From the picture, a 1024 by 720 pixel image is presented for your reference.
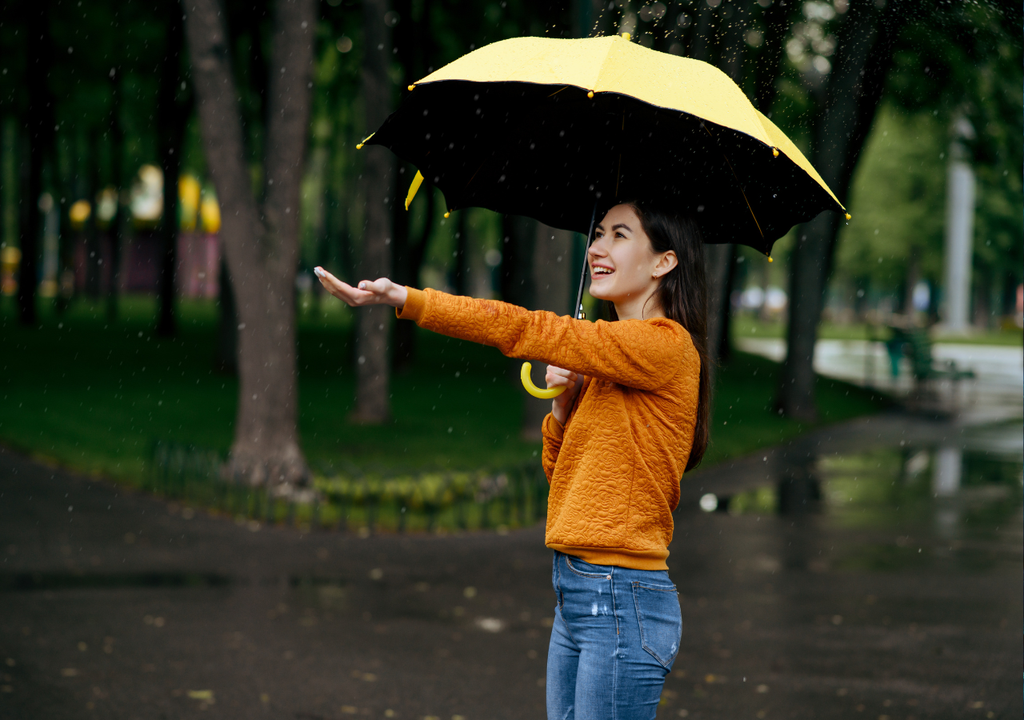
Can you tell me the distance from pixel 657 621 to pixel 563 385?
62 cm

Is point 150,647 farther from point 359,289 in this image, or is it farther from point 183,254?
point 183,254

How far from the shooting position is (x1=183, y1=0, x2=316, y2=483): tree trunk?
9.82 metres

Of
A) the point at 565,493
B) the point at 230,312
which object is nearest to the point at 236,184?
the point at 565,493

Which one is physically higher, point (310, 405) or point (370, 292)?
point (370, 292)

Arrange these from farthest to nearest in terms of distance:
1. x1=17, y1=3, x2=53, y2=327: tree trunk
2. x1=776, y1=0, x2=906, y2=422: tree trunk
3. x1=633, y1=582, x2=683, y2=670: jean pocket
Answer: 1. x1=17, y1=3, x2=53, y2=327: tree trunk
2. x1=776, y1=0, x2=906, y2=422: tree trunk
3. x1=633, y1=582, x2=683, y2=670: jean pocket

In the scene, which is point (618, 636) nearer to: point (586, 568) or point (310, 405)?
point (586, 568)

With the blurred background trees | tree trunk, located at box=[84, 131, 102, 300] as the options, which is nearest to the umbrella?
the blurred background trees

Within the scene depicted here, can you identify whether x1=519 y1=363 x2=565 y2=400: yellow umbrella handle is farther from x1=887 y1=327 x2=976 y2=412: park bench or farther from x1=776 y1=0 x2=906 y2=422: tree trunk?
x1=887 y1=327 x2=976 y2=412: park bench

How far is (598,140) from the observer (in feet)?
10.7

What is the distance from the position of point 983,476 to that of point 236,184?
818 cm

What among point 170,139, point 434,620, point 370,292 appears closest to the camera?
point 370,292

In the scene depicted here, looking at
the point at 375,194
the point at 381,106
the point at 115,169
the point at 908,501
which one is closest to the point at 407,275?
the point at 375,194

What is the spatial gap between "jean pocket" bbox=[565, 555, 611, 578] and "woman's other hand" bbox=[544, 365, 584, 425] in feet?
1.24

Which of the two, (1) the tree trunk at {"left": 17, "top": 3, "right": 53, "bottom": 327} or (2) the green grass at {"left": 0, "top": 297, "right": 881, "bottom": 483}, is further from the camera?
(1) the tree trunk at {"left": 17, "top": 3, "right": 53, "bottom": 327}
